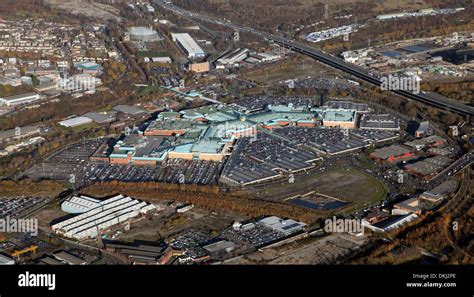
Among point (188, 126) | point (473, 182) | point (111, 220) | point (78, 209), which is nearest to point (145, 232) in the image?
point (111, 220)

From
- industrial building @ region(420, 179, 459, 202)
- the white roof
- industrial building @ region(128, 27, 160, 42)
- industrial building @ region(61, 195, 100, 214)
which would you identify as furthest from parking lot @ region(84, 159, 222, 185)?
industrial building @ region(128, 27, 160, 42)

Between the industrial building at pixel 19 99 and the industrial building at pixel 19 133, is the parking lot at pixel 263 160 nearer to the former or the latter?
the industrial building at pixel 19 133

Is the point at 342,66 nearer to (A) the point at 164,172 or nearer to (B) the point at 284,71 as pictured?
(B) the point at 284,71

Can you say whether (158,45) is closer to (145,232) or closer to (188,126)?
(188,126)

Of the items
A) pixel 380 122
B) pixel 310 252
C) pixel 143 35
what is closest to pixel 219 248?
pixel 310 252

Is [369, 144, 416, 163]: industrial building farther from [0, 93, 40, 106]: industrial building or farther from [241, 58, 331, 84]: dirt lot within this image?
[0, 93, 40, 106]: industrial building

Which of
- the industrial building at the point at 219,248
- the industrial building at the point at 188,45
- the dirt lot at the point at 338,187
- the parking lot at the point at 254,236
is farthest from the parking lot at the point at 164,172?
the industrial building at the point at 188,45
